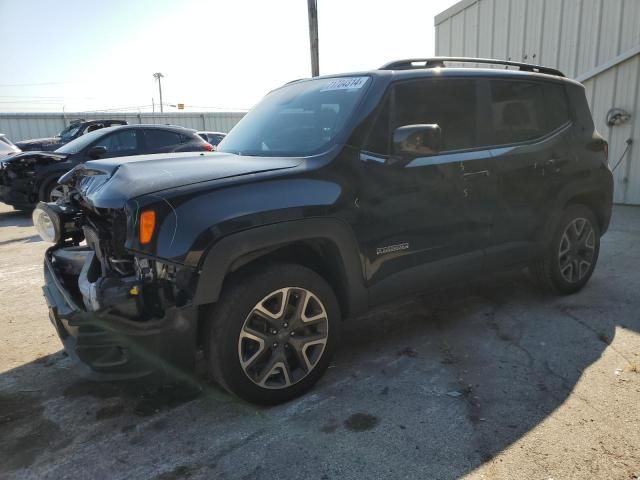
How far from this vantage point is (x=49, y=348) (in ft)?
11.9

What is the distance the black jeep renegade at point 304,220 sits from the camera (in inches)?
93.8

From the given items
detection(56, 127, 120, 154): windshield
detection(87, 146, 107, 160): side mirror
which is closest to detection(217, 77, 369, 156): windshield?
detection(87, 146, 107, 160): side mirror

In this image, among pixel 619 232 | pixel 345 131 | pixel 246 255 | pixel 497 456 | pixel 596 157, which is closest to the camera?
pixel 497 456

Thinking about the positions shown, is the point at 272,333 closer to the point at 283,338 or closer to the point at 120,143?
the point at 283,338

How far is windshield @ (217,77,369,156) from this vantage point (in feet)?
10.1

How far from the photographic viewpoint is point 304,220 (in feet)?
8.68

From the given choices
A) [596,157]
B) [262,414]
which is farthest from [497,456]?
[596,157]

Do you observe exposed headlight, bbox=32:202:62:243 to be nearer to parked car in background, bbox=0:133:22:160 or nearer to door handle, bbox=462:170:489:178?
door handle, bbox=462:170:489:178

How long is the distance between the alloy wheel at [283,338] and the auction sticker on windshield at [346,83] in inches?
56.0

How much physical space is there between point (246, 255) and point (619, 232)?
21.3 feet

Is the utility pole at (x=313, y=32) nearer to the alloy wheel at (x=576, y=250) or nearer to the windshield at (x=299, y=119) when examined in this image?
the windshield at (x=299, y=119)

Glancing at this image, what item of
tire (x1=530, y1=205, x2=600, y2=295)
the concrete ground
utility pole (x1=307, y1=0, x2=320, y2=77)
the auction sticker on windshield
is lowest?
the concrete ground

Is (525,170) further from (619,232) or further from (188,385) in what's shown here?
(619,232)

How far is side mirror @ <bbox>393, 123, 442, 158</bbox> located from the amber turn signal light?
148 centimetres
